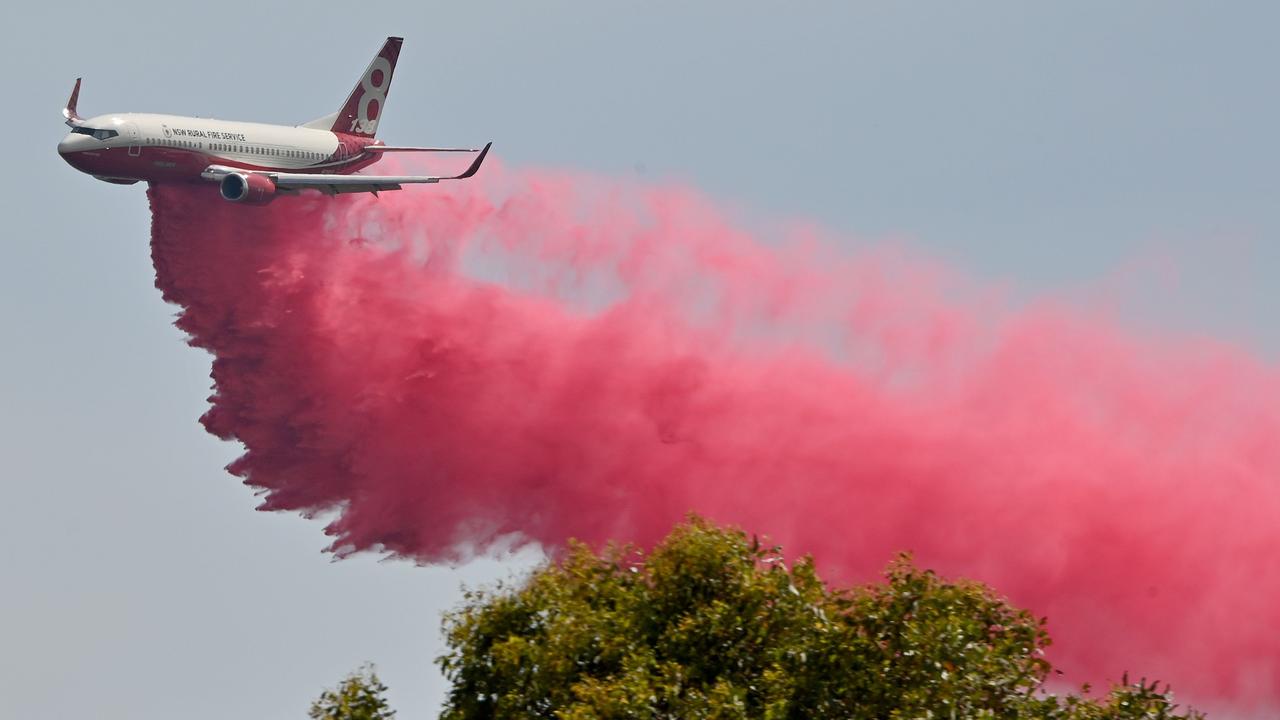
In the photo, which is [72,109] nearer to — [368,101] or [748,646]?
[368,101]

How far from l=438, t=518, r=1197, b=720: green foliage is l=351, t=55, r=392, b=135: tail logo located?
122 ft

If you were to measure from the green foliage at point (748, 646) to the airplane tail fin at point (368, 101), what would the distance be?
120ft

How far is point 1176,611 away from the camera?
63.5m

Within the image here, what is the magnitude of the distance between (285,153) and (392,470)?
512 inches

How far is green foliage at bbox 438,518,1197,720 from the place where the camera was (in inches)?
1529

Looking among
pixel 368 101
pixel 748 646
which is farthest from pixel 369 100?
pixel 748 646

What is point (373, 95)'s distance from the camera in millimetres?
76750

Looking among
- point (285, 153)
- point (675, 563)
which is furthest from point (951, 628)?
point (285, 153)

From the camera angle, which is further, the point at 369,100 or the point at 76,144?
the point at 369,100

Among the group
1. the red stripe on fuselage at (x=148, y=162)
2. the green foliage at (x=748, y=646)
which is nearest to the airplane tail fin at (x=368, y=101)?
the red stripe on fuselage at (x=148, y=162)

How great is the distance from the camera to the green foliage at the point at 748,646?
3884 centimetres

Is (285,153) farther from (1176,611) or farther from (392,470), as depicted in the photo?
(1176,611)

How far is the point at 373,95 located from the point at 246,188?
1222cm

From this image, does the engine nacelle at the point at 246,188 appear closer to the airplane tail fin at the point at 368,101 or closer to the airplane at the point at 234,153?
the airplane at the point at 234,153
